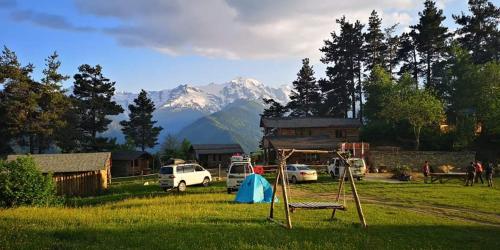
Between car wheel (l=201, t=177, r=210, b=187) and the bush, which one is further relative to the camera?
car wheel (l=201, t=177, r=210, b=187)

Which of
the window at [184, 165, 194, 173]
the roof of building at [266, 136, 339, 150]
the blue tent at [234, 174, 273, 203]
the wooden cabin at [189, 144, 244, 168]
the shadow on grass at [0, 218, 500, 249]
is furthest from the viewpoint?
the wooden cabin at [189, 144, 244, 168]

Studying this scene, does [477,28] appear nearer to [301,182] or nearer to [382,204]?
[301,182]

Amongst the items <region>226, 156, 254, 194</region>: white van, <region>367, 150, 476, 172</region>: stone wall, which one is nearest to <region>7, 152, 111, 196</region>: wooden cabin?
<region>226, 156, 254, 194</region>: white van

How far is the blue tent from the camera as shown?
69.5 ft

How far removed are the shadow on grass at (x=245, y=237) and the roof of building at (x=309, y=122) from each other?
162ft

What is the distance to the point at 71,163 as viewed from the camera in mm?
40344

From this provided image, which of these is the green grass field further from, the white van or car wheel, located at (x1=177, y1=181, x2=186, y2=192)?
car wheel, located at (x1=177, y1=181, x2=186, y2=192)

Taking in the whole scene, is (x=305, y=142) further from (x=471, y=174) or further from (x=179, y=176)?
(x=179, y=176)

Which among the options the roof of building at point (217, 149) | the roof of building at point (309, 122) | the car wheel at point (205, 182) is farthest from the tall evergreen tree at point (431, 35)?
the car wheel at point (205, 182)

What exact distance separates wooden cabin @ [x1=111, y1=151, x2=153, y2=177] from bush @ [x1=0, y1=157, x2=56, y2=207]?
38611mm

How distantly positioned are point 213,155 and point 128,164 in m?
12.7

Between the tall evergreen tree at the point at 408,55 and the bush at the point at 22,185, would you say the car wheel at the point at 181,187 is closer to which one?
the bush at the point at 22,185

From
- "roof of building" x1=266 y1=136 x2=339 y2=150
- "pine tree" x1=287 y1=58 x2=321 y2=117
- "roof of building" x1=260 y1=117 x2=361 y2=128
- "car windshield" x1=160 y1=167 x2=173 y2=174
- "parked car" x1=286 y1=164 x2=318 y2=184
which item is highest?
"pine tree" x1=287 y1=58 x2=321 y2=117

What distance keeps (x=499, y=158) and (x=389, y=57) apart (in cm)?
2880
